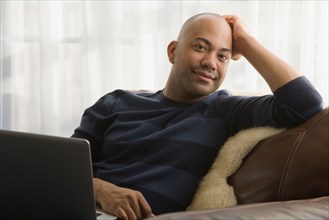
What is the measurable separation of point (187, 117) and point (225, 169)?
239mm

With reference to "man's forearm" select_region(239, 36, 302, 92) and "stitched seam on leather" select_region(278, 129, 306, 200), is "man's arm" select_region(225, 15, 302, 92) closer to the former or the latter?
"man's forearm" select_region(239, 36, 302, 92)

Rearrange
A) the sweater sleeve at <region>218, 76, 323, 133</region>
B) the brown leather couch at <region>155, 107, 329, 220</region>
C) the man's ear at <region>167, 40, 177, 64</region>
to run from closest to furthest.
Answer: the brown leather couch at <region>155, 107, 329, 220</region> → the sweater sleeve at <region>218, 76, 323, 133</region> → the man's ear at <region>167, 40, 177, 64</region>

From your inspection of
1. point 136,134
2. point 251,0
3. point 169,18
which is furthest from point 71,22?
point 136,134

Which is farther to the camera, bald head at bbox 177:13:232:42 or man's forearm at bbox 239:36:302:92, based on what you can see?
bald head at bbox 177:13:232:42

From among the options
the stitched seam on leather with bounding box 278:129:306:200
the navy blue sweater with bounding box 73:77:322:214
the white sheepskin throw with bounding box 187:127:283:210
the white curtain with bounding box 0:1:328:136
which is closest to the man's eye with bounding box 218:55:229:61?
the navy blue sweater with bounding box 73:77:322:214

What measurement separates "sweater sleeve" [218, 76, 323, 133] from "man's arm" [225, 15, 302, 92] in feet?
0.11

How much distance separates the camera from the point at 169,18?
2.36 m

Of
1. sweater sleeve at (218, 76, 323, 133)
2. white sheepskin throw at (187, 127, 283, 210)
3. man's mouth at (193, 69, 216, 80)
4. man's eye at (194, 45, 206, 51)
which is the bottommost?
white sheepskin throw at (187, 127, 283, 210)

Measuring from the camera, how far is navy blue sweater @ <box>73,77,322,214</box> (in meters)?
1.30

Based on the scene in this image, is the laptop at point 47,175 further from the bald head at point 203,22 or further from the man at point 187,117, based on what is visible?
the bald head at point 203,22

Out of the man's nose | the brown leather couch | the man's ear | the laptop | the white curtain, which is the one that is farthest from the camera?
the white curtain

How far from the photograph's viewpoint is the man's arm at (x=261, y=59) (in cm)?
134

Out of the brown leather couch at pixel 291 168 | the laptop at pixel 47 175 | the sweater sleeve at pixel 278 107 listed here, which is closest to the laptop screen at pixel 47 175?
the laptop at pixel 47 175

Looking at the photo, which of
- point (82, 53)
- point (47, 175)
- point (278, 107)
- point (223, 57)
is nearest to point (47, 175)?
point (47, 175)
